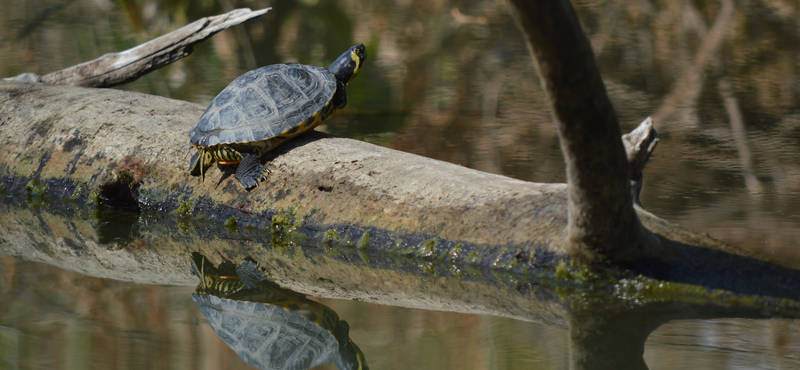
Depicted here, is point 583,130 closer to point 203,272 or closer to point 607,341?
point 607,341

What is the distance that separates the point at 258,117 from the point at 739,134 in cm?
366

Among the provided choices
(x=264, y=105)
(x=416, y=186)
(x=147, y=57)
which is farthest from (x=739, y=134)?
(x=147, y=57)

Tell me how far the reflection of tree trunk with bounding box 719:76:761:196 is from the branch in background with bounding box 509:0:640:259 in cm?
195

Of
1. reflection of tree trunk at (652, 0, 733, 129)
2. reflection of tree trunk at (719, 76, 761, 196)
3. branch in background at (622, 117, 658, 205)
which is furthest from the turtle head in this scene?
reflection of tree trunk at (652, 0, 733, 129)

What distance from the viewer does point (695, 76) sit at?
779cm

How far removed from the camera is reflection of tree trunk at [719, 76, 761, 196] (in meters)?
4.59

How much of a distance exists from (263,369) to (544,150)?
11.6 ft

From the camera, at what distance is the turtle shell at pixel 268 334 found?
265 centimetres

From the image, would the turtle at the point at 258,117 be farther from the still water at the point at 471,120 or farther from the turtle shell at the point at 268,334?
the turtle shell at the point at 268,334

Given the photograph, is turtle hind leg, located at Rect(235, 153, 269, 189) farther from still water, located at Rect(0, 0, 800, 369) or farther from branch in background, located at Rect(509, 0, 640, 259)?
branch in background, located at Rect(509, 0, 640, 259)

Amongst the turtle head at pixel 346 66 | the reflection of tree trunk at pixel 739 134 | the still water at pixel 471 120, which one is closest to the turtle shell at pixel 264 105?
the turtle head at pixel 346 66

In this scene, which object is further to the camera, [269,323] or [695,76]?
[695,76]

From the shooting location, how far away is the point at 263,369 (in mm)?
2557

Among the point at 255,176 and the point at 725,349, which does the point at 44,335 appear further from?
the point at 725,349
